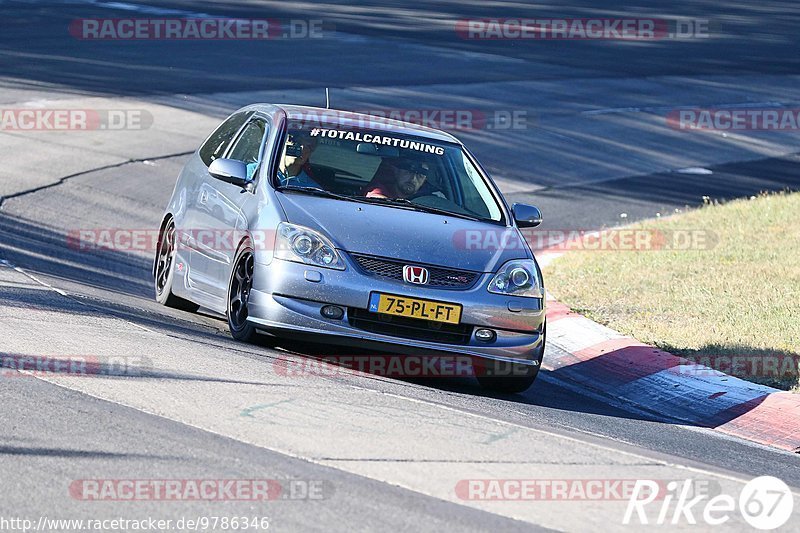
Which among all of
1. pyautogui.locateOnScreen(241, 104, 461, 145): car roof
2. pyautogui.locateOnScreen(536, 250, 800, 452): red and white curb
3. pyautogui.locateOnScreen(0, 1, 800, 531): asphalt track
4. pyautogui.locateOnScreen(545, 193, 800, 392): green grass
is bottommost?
pyautogui.locateOnScreen(536, 250, 800, 452): red and white curb

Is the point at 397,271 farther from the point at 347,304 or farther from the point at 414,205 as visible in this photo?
the point at 414,205

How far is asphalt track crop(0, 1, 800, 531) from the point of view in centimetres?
566

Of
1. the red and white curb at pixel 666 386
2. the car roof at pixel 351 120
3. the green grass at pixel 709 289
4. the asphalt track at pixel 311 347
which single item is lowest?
the red and white curb at pixel 666 386

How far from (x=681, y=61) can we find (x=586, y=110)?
8095mm

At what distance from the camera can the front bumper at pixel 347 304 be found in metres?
8.06

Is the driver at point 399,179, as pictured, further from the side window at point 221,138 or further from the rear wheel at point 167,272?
the rear wheel at point 167,272

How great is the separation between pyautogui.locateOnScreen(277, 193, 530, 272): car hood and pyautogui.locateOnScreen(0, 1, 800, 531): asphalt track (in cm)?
81

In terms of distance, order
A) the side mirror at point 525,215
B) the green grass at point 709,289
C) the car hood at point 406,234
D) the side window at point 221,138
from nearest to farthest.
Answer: the car hood at point 406,234
the side mirror at point 525,215
the green grass at point 709,289
the side window at point 221,138

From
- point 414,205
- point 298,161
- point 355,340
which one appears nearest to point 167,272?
point 298,161

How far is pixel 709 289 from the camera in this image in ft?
39.1

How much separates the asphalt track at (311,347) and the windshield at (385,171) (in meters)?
1.14

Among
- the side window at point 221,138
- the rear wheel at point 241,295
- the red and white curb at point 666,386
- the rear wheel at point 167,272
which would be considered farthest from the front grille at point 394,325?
the side window at point 221,138

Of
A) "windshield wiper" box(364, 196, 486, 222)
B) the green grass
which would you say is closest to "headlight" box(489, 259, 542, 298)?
"windshield wiper" box(364, 196, 486, 222)

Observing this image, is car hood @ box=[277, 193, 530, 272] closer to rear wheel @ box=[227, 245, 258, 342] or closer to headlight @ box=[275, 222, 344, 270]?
headlight @ box=[275, 222, 344, 270]
